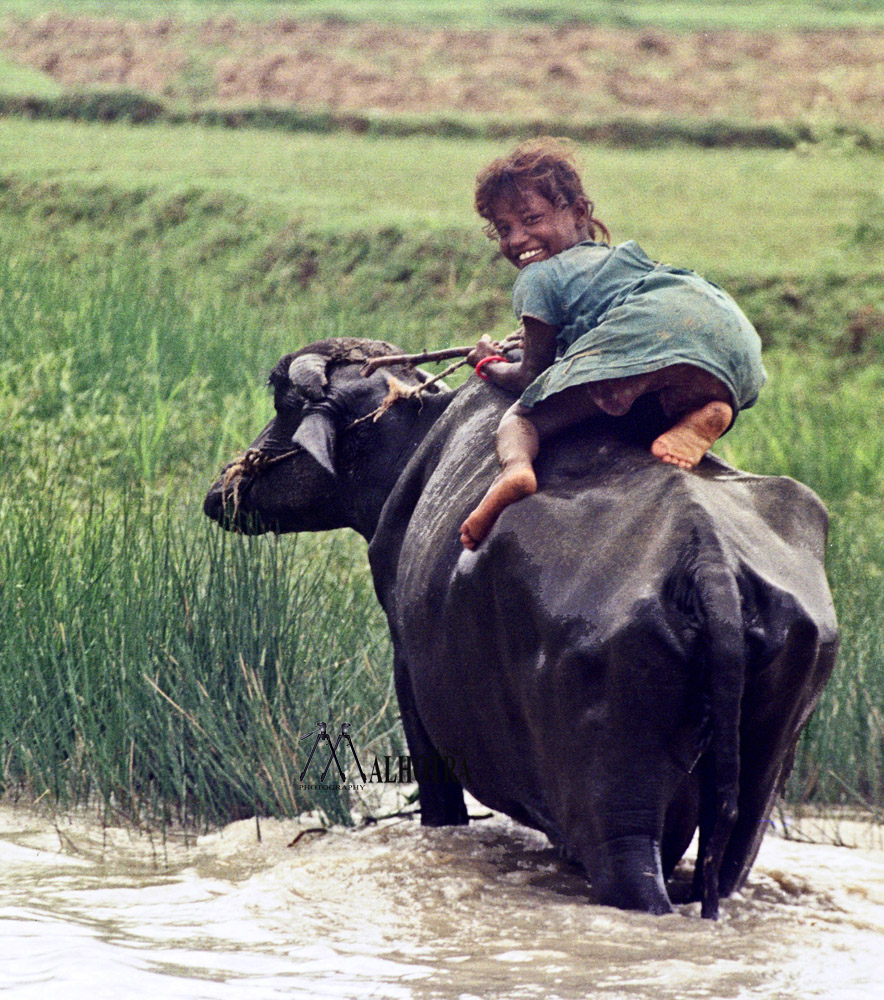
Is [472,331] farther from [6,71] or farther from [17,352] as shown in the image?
[6,71]

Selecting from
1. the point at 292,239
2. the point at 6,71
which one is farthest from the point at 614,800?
the point at 6,71

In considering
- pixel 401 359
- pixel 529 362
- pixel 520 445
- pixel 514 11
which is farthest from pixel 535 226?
pixel 514 11

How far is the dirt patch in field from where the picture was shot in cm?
1731

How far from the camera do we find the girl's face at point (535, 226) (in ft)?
13.0

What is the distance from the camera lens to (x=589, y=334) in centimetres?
360

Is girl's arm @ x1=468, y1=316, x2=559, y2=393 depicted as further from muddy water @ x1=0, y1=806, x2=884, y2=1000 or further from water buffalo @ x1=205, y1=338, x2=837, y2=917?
muddy water @ x1=0, y1=806, x2=884, y2=1000

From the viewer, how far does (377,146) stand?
1647 centimetres

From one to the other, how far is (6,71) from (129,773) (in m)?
15.7

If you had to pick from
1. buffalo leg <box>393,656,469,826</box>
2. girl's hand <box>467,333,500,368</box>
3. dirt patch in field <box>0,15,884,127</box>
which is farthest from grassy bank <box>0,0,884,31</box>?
buffalo leg <box>393,656,469,826</box>

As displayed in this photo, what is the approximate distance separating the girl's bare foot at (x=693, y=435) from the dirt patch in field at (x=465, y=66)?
44.8ft

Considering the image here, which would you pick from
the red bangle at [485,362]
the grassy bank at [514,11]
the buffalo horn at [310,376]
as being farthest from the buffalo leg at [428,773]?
the grassy bank at [514,11]

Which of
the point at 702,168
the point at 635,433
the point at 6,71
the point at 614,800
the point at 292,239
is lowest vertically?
the point at 614,800

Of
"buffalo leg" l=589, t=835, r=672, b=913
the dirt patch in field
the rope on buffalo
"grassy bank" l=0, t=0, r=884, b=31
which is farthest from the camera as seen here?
"grassy bank" l=0, t=0, r=884, b=31

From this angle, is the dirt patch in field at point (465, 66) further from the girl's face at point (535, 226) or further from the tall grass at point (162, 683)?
the girl's face at point (535, 226)
